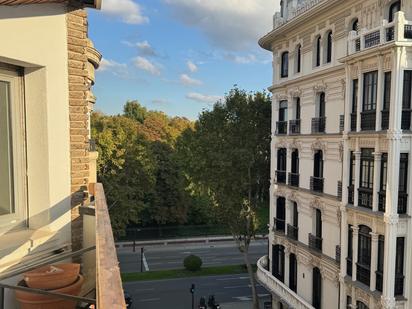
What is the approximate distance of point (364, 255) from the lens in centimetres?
1556

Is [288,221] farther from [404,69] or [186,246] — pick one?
[186,246]

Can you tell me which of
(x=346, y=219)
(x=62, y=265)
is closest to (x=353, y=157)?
(x=346, y=219)

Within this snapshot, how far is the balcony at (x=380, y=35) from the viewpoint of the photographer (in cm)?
1348

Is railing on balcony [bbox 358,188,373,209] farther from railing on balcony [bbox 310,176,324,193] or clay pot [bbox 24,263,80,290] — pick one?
clay pot [bbox 24,263,80,290]

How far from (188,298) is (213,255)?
11590mm

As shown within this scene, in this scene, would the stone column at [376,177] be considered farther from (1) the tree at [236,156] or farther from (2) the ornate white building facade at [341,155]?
(1) the tree at [236,156]

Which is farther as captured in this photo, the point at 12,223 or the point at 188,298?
the point at 188,298

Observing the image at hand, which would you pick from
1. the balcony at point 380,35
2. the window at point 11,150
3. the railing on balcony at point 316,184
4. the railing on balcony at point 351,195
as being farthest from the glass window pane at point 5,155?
the railing on balcony at point 316,184

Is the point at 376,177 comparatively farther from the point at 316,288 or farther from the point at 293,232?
the point at 293,232

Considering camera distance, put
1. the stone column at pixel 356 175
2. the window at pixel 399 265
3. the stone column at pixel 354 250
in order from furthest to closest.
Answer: the stone column at pixel 354 250 < the stone column at pixel 356 175 < the window at pixel 399 265

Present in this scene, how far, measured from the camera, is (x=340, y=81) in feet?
57.4

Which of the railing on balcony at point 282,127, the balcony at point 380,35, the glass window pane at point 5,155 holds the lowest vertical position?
the glass window pane at point 5,155

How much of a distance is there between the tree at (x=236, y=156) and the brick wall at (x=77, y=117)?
21604 millimetres

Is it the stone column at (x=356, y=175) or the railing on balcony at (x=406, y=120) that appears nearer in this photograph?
the railing on balcony at (x=406, y=120)
